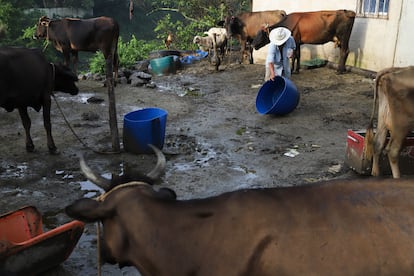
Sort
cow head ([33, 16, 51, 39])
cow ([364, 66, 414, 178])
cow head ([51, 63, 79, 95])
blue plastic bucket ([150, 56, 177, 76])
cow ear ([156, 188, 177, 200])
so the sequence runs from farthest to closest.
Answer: blue plastic bucket ([150, 56, 177, 76])
cow head ([33, 16, 51, 39])
cow head ([51, 63, 79, 95])
cow ([364, 66, 414, 178])
cow ear ([156, 188, 177, 200])

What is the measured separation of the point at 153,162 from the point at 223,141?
1497 millimetres

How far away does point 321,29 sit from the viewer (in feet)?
40.5

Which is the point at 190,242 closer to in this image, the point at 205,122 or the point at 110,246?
the point at 110,246

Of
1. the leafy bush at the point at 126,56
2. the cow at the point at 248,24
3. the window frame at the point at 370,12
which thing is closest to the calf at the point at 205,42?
the cow at the point at 248,24

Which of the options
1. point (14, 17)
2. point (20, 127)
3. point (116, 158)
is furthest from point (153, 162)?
point (14, 17)

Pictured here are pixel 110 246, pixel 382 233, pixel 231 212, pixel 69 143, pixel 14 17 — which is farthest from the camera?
pixel 14 17

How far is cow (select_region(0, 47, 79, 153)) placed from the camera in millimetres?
6617

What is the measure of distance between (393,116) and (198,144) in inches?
127

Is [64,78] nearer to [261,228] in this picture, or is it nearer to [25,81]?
[25,81]

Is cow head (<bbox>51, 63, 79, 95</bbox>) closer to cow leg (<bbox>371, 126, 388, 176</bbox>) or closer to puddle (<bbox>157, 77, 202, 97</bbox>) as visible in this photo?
puddle (<bbox>157, 77, 202, 97</bbox>)

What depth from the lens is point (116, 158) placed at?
22.9 feet

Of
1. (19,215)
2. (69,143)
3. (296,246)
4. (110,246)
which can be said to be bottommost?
(69,143)

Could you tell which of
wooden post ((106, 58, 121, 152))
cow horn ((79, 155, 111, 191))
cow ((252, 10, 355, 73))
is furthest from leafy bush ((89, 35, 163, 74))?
cow horn ((79, 155, 111, 191))

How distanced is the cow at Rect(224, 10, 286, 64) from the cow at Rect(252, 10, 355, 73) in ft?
4.91
